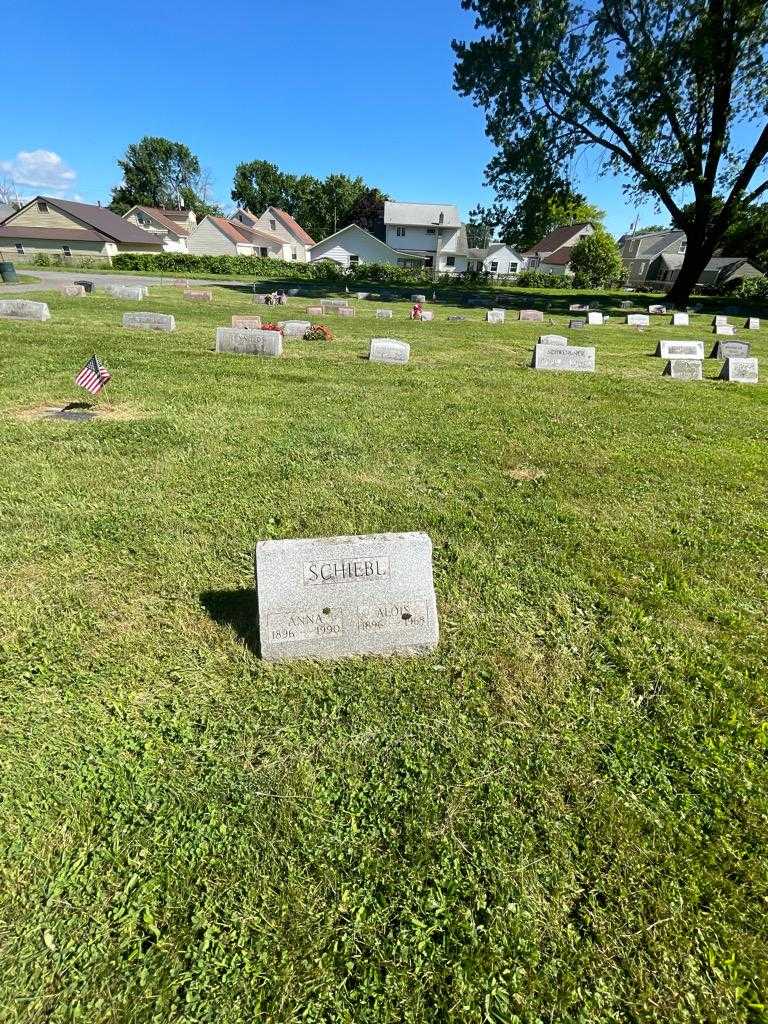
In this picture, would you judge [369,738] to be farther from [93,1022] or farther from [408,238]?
[408,238]

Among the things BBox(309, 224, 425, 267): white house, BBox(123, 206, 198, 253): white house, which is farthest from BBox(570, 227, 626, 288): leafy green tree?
BBox(123, 206, 198, 253): white house

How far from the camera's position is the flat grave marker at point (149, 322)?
1442 centimetres

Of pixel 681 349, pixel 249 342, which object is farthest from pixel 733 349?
pixel 249 342

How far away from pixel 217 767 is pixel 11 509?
11.8ft

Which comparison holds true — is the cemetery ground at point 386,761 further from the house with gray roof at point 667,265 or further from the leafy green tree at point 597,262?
the leafy green tree at point 597,262

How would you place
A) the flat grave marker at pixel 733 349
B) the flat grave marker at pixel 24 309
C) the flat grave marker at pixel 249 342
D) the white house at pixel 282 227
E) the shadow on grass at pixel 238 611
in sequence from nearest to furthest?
the shadow on grass at pixel 238 611 < the flat grave marker at pixel 249 342 < the flat grave marker at pixel 733 349 < the flat grave marker at pixel 24 309 < the white house at pixel 282 227

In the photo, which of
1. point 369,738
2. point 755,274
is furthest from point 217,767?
point 755,274

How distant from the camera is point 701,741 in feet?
8.82

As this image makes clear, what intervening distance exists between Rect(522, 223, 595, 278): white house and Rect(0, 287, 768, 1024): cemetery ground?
73.3 metres

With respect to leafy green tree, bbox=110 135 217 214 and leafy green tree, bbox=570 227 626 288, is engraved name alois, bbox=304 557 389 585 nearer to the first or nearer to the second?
leafy green tree, bbox=570 227 626 288

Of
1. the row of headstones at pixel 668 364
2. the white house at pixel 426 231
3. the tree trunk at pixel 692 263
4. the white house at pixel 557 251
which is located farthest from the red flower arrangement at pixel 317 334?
the white house at pixel 557 251

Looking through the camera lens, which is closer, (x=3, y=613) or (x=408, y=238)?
(x=3, y=613)

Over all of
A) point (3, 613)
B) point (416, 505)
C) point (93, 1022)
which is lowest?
point (93, 1022)

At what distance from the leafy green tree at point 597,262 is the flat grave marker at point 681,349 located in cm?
4873
